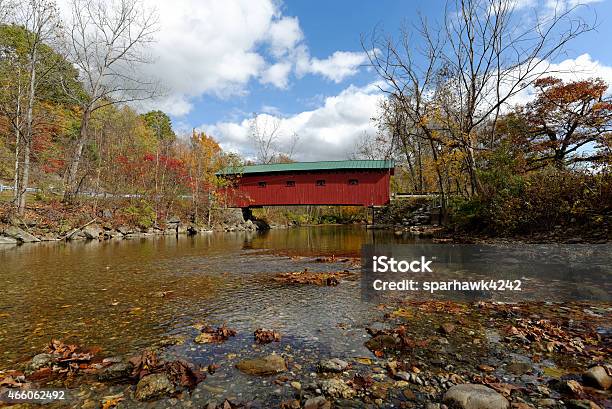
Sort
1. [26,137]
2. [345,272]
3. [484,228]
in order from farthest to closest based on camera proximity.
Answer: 1. [26,137]
2. [484,228]
3. [345,272]

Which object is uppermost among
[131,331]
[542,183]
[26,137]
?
[26,137]

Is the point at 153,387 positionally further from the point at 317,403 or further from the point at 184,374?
the point at 317,403

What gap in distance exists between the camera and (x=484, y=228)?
14758 mm

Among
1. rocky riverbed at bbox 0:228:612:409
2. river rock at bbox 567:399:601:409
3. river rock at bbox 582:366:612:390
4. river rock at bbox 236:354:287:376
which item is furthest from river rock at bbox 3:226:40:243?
river rock at bbox 582:366:612:390

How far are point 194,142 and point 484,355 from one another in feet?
142

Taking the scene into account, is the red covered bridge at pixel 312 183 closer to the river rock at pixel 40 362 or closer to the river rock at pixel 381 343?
the river rock at pixel 381 343

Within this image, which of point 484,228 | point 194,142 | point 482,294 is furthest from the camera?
point 194,142

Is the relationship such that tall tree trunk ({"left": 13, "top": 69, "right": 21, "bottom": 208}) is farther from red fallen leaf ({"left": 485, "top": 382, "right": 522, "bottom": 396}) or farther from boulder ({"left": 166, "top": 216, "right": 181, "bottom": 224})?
red fallen leaf ({"left": 485, "top": 382, "right": 522, "bottom": 396})

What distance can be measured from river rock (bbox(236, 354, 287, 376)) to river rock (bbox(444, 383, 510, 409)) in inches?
58.9

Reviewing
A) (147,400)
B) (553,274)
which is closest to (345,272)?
(553,274)

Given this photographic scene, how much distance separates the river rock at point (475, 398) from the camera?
2.34m

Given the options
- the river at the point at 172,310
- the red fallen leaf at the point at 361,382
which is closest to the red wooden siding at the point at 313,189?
the river at the point at 172,310

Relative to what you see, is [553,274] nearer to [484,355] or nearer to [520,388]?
[484,355]

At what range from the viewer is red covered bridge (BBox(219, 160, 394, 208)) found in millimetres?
27594
